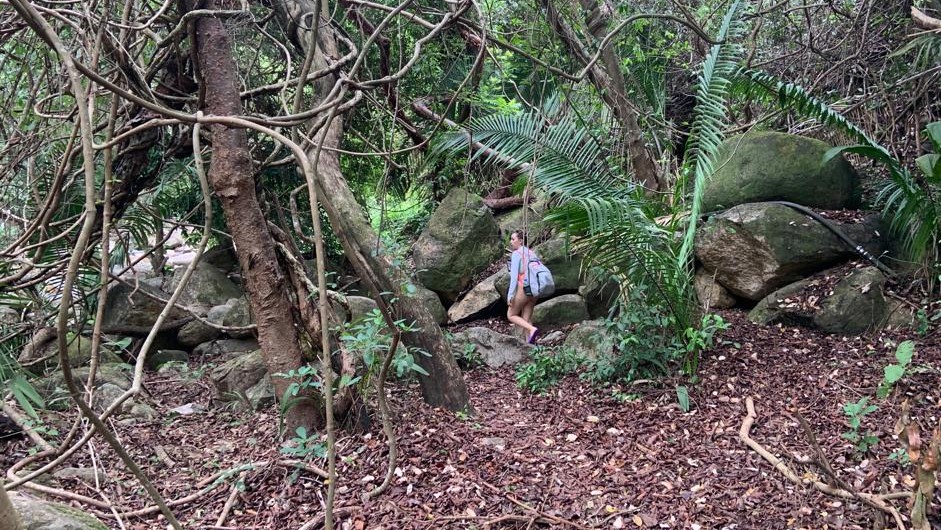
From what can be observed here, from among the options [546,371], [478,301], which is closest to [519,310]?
[478,301]

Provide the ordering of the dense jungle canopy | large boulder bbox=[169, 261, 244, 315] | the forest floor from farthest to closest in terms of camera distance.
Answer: large boulder bbox=[169, 261, 244, 315]
the forest floor
the dense jungle canopy

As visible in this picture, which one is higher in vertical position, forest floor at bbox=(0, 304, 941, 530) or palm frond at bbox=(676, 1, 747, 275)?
palm frond at bbox=(676, 1, 747, 275)

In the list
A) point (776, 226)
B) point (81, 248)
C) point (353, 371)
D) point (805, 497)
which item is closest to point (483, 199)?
point (776, 226)

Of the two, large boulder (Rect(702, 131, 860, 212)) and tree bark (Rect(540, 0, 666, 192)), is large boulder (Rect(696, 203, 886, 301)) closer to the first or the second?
large boulder (Rect(702, 131, 860, 212))

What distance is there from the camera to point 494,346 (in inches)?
219

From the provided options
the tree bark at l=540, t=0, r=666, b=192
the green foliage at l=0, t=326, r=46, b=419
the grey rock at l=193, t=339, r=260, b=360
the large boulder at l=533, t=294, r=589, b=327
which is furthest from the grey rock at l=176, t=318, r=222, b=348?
the tree bark at l=540, t=0, r=666, b=192

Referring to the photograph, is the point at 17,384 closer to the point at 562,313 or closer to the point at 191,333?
the point at 191,333

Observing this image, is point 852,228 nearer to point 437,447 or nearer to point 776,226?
point 776,226

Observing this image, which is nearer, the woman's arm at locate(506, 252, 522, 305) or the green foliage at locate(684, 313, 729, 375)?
the green foliage at locate(684, 313, 729, 375)

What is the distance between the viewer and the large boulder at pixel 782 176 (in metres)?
5.09

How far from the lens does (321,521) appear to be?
262 centimetres

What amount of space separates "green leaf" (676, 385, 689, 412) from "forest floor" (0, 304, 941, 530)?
2.1 inches

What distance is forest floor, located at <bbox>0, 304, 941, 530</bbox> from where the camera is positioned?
107 inches

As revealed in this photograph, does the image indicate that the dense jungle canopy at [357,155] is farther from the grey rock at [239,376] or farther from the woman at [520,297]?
the woman at [520,297]
